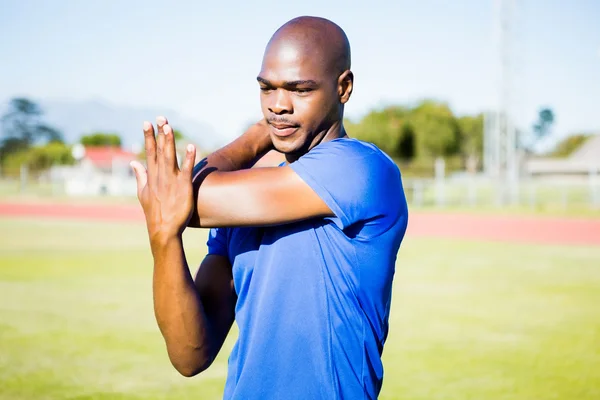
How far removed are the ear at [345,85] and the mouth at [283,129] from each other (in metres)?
0.16

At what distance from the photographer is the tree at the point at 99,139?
407ft

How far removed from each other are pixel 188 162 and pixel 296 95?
1.13 feet

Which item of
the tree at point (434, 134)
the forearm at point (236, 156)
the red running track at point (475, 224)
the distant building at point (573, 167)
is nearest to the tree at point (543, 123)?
the distant building at point (573, 167)

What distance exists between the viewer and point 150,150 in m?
1.78

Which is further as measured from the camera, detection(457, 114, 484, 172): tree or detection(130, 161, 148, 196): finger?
detection(457, 114, 484, 172): tree

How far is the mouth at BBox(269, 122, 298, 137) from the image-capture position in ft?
6.23

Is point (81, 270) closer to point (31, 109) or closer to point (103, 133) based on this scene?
point (103, 133)

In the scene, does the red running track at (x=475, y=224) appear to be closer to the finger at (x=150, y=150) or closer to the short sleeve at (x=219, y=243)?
the short sleeve at (x=219, y=243)

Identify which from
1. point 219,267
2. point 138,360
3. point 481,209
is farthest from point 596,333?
point 481,209

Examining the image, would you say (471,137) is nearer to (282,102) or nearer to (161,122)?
(282,102)

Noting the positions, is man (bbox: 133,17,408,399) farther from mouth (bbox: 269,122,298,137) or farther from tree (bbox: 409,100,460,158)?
tree (bbox: 409,100,460,158)

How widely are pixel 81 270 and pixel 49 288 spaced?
2.09 meters

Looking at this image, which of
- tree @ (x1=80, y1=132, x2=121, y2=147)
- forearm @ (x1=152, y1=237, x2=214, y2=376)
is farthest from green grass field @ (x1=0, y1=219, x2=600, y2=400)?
tree @ (x1=80, y1=132, x2=121, y2=147)

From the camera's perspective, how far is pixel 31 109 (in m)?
133
